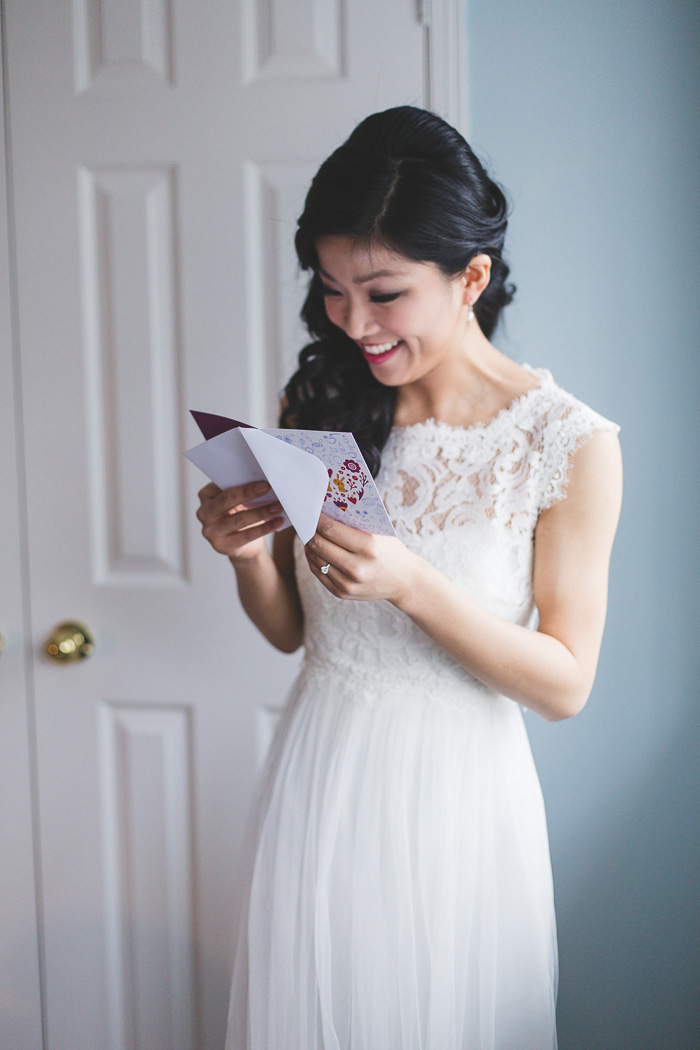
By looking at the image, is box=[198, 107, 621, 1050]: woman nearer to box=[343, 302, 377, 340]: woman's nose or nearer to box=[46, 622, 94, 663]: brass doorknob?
box=[343, 302, 377, 340]: woman's nose

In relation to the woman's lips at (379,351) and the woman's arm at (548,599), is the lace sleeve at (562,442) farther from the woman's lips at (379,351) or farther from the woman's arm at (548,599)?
the woman's lips at (379,351)

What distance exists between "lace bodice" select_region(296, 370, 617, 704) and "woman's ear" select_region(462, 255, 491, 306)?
0.48 ft

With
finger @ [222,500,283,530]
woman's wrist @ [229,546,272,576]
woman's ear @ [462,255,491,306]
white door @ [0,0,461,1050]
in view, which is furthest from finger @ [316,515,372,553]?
white door @ [0,0,461,1050]

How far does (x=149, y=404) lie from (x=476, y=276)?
2.31ft

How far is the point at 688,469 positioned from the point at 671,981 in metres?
0.92

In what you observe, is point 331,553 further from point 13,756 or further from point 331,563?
point 13,756

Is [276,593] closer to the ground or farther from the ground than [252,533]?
closer to the ground

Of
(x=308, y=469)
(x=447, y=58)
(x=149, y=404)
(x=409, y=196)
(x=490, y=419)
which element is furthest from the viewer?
(x=149, y=404)

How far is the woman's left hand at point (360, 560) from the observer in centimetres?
82

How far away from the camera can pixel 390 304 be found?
0.94 meters

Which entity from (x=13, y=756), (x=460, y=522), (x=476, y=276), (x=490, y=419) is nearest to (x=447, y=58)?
(x=476, y=276)

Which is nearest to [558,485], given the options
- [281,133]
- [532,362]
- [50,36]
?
[532,362]

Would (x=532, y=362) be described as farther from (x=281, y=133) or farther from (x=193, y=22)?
(x=193, y=22)

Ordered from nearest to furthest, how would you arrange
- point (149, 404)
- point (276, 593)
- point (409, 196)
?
point (409, 196) < point (276, 593) < point (149, 404)
